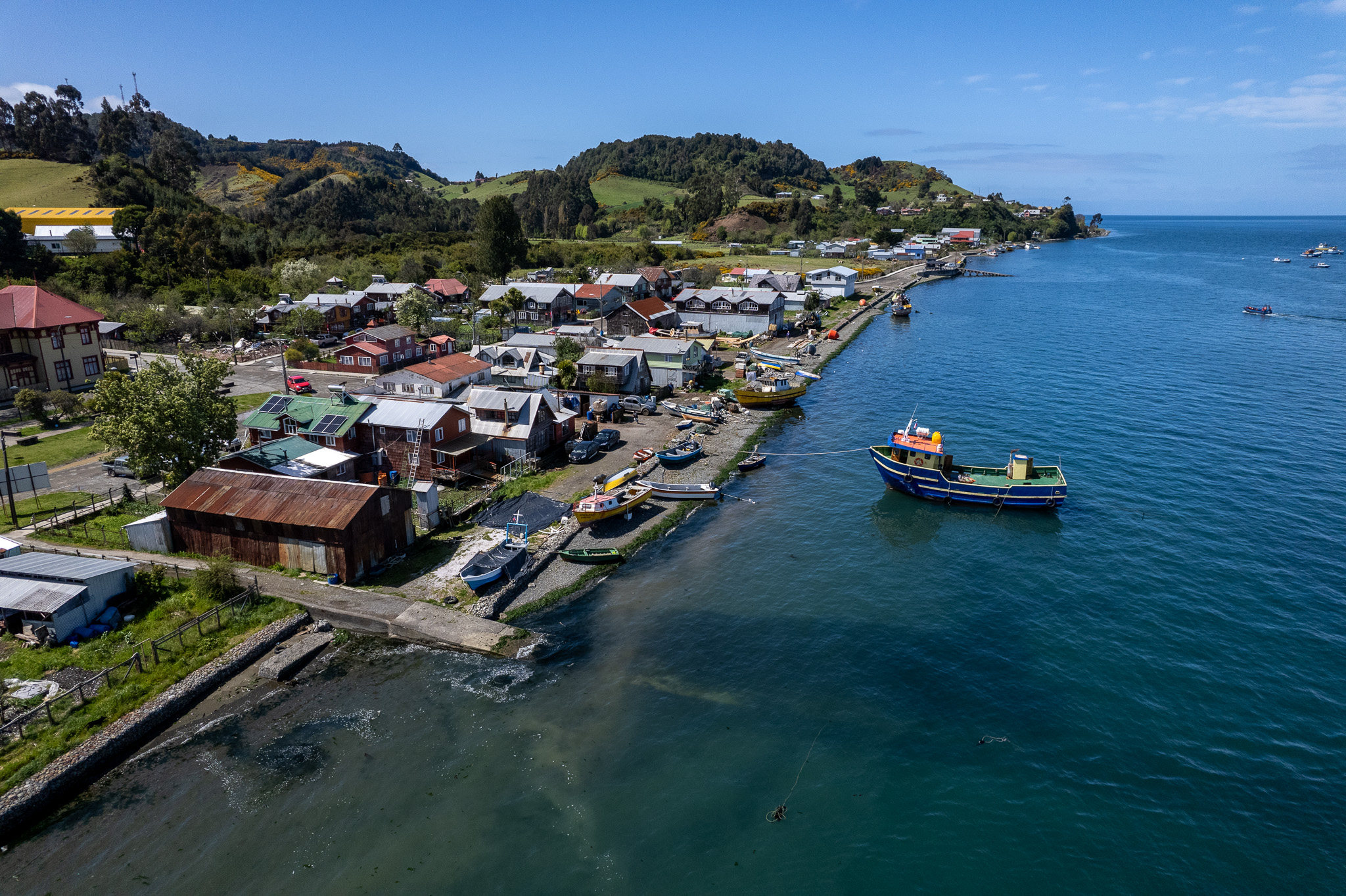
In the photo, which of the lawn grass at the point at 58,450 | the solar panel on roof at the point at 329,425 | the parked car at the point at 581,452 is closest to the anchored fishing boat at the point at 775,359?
the parked car at the point at 581,452

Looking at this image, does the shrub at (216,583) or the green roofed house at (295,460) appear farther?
the green roofed house at (295,460)

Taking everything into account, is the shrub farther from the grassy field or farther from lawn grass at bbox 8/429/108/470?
the grassy field

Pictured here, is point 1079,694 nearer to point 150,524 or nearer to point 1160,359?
point 150,524

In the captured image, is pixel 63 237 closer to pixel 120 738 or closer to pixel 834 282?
pixel 120 738

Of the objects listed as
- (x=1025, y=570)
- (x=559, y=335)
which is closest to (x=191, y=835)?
(x=1025, y=570)

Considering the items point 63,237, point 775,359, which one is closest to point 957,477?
point 775,359

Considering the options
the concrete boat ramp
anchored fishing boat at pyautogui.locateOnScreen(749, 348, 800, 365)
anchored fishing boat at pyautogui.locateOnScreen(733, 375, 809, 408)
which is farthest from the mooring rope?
anchored fishing boat at pyautogui.locateOnScreen(749, 348, 800, 365)

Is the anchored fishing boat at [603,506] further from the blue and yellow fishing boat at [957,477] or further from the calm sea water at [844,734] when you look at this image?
the blue and yellow fishing boat at [957,477]
